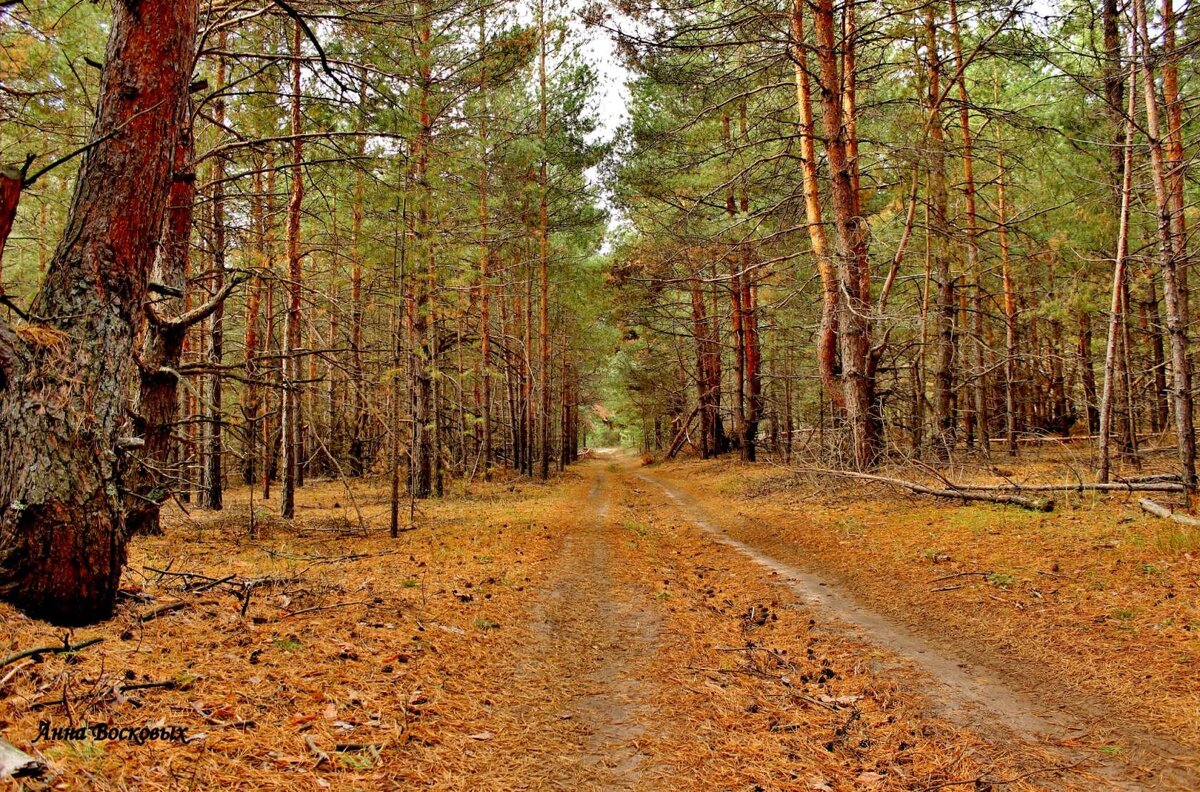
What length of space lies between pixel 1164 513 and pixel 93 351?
9899mm

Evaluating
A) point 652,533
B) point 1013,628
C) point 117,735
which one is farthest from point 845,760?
point 652,533

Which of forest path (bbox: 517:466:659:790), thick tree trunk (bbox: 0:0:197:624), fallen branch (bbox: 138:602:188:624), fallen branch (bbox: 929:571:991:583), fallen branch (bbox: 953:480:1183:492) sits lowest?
forest path (bbox: 517:466:659:790)

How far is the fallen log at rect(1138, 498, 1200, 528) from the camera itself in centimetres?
590

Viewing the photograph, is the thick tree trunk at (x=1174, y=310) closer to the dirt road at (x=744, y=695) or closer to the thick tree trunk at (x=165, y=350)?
the dirt road at (x=744, y=695)

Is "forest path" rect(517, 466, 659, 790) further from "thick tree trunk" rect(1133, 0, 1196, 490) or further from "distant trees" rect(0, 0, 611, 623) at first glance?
"thick tree trunk" rect(1133, 0, 1196, 490)

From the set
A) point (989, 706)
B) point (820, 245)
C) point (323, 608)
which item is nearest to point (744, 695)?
point (989, 706)

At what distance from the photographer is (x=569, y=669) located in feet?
13.6

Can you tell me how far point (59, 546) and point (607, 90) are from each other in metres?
19.2

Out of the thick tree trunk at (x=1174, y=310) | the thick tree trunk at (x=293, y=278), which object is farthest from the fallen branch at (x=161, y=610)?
the thick tree trunk at (x=1174, y=310)

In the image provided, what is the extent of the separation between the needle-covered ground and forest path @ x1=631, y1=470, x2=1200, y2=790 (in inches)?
2.2

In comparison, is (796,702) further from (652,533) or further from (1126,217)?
(1126,217)

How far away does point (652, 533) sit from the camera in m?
9.80

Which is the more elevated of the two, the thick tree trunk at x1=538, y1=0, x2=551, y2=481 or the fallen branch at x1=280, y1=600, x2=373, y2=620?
the thick tree trunk at x1=538, y1=0, x2=551, y2=481

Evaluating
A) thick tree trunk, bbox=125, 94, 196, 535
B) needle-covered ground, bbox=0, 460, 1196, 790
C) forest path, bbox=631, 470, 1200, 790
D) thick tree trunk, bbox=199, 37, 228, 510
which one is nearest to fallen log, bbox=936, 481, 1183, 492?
needle-covered ground, bbox=0, 460, 1196, 790
